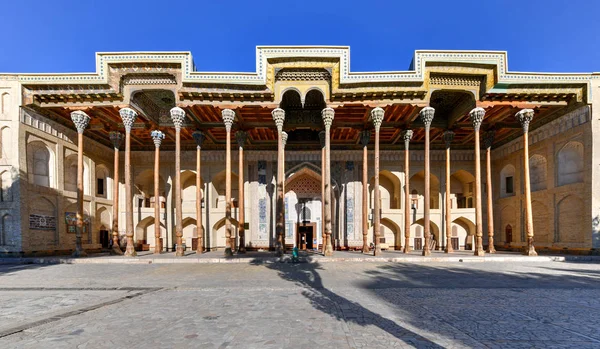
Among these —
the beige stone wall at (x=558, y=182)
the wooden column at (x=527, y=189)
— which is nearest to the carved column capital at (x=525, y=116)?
the wooden column at (x=527, y=189)

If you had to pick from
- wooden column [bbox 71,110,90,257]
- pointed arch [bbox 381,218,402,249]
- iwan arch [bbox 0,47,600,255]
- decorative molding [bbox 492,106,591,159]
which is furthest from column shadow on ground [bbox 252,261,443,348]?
decorative molding [bbox 492,106,591,159]

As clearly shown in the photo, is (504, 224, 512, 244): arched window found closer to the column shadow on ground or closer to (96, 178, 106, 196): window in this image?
the column shadow on ground

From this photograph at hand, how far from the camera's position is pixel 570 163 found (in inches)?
624

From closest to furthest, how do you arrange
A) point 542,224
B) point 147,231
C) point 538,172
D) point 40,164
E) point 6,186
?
point 6,186
point 40,164
point 542,224
point 538,172
point 147,231

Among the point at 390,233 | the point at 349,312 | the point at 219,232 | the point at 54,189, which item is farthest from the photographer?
the point at 390,233

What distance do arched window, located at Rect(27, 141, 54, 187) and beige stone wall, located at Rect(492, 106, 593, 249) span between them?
25510mm

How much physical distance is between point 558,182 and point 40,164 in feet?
85.4

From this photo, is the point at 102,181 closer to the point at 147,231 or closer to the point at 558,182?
the point at 147,231

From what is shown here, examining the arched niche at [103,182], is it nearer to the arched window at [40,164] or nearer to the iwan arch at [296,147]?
the iwan arch at [296,147]

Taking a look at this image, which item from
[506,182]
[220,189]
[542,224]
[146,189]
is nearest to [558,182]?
[542,224]

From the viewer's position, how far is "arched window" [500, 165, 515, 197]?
20.7 meters

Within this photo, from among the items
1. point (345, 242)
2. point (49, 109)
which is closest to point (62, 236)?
point (49, 109)

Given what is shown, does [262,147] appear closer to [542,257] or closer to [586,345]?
[542,257]

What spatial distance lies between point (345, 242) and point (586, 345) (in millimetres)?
17374
